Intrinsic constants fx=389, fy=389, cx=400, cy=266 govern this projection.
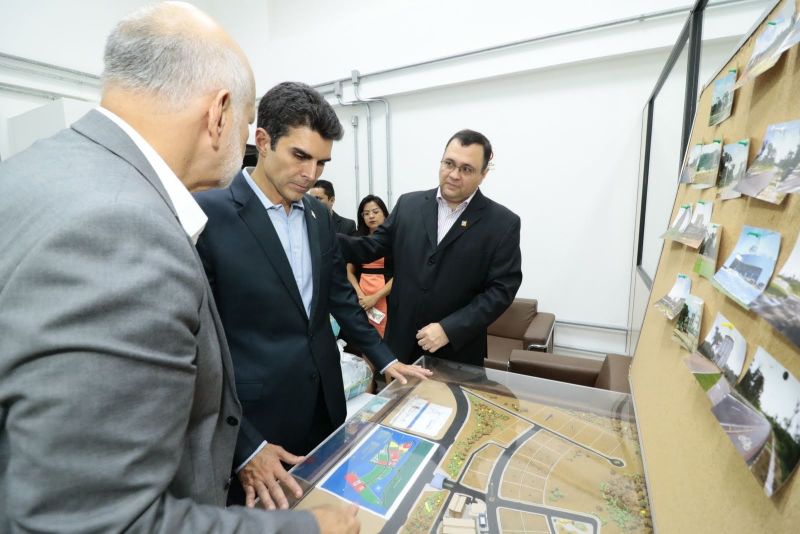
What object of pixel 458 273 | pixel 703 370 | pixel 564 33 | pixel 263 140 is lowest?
pixel 458 273

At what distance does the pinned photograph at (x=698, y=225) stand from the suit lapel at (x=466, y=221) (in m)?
1.08

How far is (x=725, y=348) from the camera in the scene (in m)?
0.63

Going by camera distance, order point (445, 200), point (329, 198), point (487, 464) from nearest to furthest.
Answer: point (487, 464), point (445, 200), point (329, 198)

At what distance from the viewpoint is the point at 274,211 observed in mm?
1386

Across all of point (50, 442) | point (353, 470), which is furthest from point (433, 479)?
point (50, 442)

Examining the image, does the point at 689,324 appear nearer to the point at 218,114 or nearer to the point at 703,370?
the point at 703,370

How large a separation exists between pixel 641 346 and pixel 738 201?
2.37 ft

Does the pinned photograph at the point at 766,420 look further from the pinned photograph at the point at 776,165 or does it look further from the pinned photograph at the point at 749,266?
the pinned photograph at the point at 776,165

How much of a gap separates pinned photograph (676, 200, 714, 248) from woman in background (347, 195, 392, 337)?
7.39 ft

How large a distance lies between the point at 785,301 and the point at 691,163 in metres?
0.75

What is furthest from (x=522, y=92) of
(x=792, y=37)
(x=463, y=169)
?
(x=792, y=37)

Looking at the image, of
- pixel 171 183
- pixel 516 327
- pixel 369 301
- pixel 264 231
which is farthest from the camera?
pixel 516 327

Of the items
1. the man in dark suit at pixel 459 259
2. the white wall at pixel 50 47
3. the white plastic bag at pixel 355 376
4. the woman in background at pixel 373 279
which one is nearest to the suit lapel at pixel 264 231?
the man in dark suit at pixel 459 259

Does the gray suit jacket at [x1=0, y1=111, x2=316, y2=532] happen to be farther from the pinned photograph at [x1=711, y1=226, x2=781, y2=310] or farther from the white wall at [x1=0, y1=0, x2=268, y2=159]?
the white wall at [x1=0, y1=0, x2=268, y2=159]
